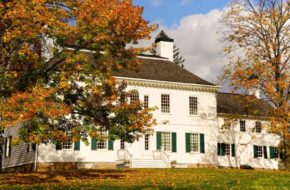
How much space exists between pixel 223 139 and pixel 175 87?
7.40 metres

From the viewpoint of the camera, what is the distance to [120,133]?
2075 cm

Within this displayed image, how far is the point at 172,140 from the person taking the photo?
37969 millimetres

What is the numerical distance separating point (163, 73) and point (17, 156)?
1404 cm

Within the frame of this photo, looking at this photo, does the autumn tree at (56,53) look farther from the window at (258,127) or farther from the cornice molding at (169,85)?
the window at (258,127)

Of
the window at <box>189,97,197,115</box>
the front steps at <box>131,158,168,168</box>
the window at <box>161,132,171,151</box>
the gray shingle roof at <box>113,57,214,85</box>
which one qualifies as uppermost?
the gray shingle roof at <box>113,57,214,85</box>

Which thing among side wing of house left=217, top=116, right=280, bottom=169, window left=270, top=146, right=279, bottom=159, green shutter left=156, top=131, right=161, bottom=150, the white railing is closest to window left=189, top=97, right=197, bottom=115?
side wing of house left=217, top=116, right=280, bottom=169

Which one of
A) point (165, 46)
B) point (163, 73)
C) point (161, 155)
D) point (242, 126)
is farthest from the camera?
point (242, 126)

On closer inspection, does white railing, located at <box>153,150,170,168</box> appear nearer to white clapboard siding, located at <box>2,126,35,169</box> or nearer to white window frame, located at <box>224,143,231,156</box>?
white window frame, located at <box>224,143,231,156</box>

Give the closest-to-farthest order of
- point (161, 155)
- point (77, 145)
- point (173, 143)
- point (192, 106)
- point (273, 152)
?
point (77, 145)
point (161, 155)
point (173, 143)
point (192, 106)
point (273, 152)

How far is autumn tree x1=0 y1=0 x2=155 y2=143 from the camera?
53.5 ft

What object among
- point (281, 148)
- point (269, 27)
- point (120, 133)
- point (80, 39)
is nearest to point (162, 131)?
point (281, 148)

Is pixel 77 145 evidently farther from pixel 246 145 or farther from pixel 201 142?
pixel 246 145

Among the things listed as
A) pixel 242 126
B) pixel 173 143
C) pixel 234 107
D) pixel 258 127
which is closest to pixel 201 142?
pixel 173 143

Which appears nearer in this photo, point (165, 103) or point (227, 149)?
point (165, 103)
